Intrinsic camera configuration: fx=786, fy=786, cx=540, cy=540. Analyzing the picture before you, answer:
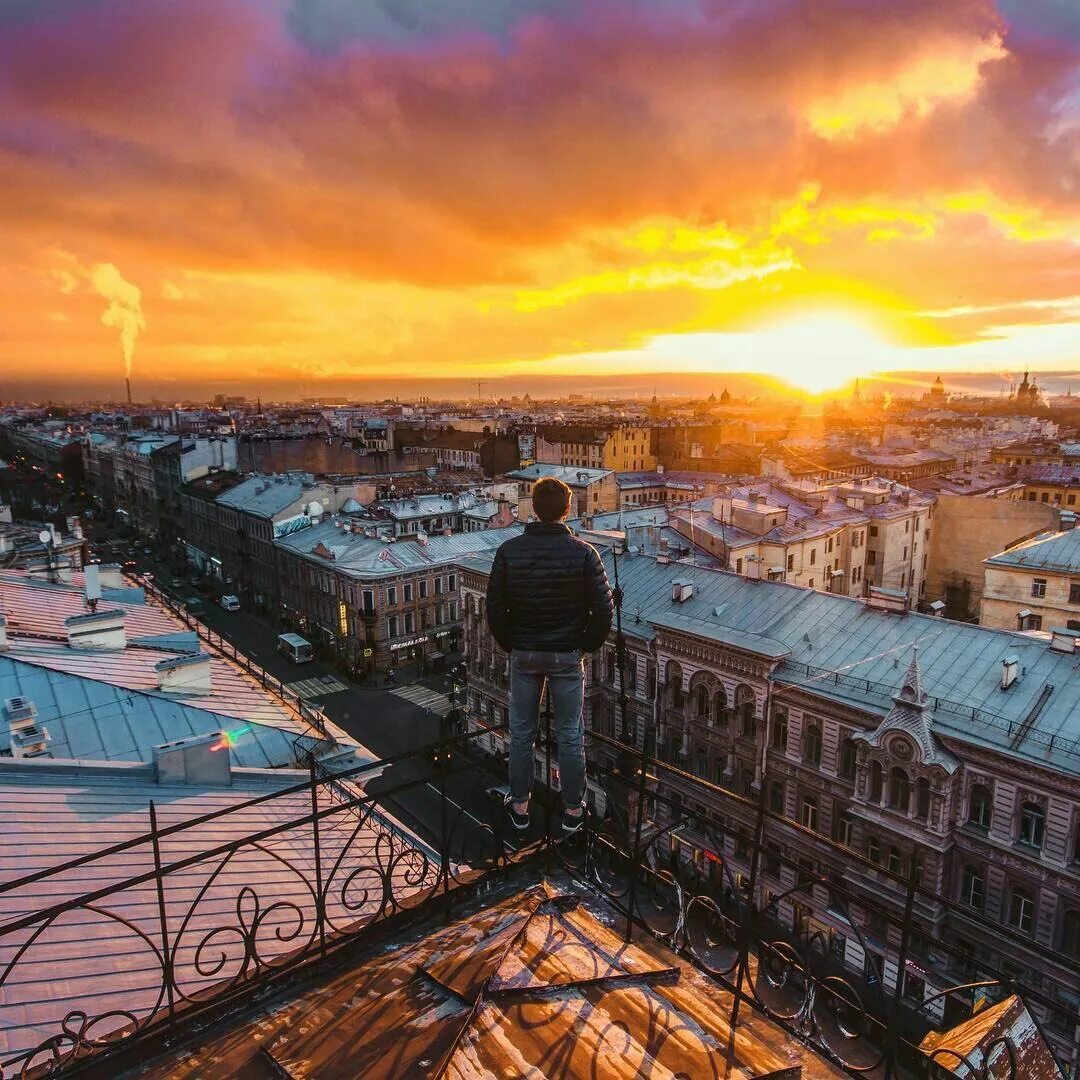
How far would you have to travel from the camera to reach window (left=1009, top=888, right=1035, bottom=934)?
56.9ft

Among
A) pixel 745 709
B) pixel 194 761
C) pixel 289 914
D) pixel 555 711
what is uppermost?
pixel 555 711

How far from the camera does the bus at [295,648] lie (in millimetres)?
43688

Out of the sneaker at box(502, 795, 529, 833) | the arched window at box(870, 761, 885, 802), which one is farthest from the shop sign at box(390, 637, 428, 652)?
the sneaker at box(502, 795, 529, 833)

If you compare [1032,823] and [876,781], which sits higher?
[1032,823]

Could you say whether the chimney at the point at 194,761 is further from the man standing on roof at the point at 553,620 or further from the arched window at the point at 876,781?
the arched window at the point at 876,781

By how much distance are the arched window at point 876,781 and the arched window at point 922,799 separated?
0.97 meters

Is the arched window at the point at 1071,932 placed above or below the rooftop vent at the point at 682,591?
below

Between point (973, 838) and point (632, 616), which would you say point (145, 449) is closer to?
→ point (632, 616)

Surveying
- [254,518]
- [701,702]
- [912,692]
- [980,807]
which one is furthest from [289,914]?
[254,518]

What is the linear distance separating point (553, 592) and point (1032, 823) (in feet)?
52.4

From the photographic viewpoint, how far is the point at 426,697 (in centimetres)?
3875

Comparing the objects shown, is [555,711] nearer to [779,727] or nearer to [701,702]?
[779,727]

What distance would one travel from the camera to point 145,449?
3118 inches

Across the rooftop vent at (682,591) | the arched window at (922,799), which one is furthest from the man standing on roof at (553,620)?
the rooftop vent at (682,591)
